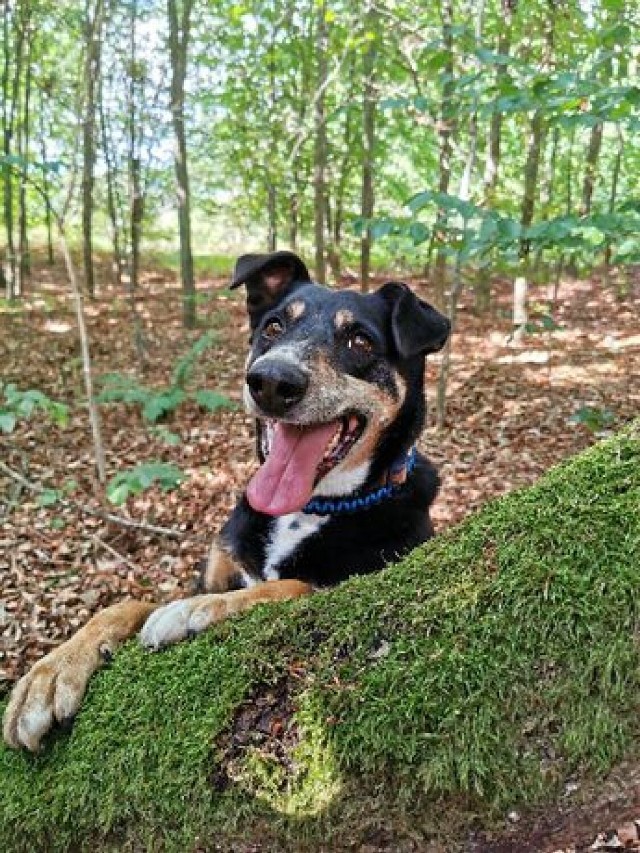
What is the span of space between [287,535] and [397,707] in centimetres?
181

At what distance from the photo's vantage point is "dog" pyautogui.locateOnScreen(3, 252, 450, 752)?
289 centimetres

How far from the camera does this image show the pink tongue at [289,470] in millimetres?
2908

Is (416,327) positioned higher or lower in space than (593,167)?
lower

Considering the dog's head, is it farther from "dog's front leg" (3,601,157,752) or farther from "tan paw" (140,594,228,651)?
"dog's front leg" (3,601,157,752)

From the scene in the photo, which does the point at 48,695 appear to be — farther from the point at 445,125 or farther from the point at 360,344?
the point at 445,125

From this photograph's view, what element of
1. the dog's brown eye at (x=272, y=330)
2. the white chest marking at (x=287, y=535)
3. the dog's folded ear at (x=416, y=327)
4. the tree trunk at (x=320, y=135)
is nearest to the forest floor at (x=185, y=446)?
the white chest marking at (x=287, y=535)

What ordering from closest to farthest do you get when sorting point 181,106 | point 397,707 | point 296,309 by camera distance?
point 397,707, point 296,309, point 181,106

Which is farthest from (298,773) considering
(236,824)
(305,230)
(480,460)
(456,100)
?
(305,230)

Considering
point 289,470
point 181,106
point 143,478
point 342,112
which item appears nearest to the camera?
point 289,470

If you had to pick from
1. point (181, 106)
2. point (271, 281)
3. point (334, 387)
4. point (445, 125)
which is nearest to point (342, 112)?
point (181, 106)

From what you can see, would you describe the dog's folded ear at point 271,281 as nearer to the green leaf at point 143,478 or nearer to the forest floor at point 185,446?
the green leaf at point 143,478

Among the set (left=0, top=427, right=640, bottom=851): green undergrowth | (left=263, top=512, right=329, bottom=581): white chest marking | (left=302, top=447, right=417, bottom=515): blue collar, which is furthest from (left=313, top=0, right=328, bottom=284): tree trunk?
(left=0, top=427, right=640, bottom=851): green undergrowth

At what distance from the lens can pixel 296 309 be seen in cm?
354

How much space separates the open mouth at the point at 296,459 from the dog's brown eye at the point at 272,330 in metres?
0.53
